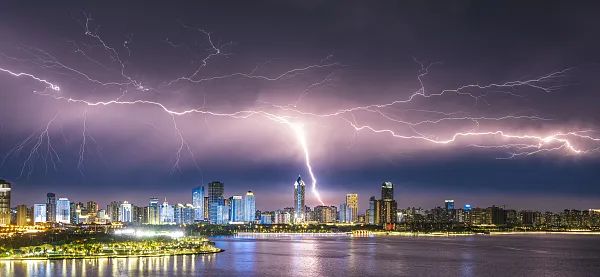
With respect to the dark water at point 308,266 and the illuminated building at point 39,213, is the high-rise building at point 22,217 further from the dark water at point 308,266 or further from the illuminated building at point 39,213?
the dark water at point 308,266

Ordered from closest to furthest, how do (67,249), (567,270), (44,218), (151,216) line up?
1. (567,270)
2. (67,249)
3. (44,218)
4. (151,216)

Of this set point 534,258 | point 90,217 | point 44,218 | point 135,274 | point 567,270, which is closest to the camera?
point 135,274

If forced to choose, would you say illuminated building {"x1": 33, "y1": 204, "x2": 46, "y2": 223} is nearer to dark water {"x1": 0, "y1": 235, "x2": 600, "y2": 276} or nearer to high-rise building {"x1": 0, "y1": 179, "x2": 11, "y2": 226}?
high-rise building {"x1": 0, "y1": 179, "x2": 11, "y2": 226}

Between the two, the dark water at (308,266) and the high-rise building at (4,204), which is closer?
the dark water at (308,266)

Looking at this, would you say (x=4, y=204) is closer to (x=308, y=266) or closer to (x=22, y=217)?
(x=22, y=217)

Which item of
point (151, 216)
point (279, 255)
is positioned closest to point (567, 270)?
point (279, 255)

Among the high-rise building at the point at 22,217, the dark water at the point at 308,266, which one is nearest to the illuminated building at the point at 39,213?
the high-rise building at the point at 22,217

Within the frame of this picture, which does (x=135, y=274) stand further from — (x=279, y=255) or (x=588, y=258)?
(x=588, y=258)

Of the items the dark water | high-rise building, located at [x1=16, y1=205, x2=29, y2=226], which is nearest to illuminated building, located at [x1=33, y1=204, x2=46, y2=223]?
high-rise building, located at [x1=16, y1=205, x2=29, y2=226]

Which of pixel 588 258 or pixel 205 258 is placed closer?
pixel 205 258
